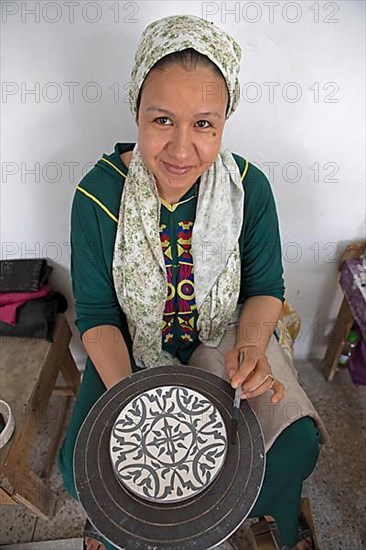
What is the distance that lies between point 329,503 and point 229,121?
3.49 ft

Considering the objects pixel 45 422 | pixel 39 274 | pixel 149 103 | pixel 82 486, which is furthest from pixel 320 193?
pixel 45 422

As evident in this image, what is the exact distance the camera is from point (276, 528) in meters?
1.04

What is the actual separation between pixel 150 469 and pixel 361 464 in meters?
0.90

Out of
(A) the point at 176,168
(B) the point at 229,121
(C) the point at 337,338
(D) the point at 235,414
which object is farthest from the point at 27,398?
(C) the point at 337,338

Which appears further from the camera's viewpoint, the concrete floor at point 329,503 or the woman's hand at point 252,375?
the concrete floor at point 329,503

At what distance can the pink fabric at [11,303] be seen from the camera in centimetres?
121

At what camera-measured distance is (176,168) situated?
84 centimetres

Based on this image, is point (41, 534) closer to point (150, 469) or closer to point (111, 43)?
point (150, 469)

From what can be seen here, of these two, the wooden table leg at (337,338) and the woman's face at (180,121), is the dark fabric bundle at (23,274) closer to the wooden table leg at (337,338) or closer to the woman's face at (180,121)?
the woman's face at (180,121)

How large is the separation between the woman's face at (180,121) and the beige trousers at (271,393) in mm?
388

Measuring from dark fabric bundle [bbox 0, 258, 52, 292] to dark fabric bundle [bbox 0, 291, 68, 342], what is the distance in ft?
0.15

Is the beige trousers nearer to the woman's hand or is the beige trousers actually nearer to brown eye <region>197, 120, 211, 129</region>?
the woman's hand

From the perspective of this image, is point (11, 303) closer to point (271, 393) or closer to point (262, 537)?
point (271, 393)

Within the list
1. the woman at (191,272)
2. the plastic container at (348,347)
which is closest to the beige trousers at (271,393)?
the woman at (191,272)
